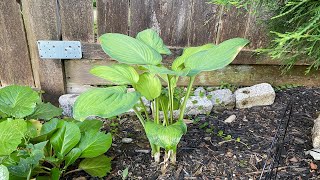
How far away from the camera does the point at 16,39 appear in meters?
2.18

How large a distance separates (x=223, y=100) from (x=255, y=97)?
21cm

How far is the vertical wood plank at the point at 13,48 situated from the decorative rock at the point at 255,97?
1.46m

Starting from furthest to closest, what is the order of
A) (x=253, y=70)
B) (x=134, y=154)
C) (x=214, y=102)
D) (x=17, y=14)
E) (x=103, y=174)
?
(x=253, y=70), (x=214, y=102), (x=17, y=14), (x=134, y=154), (x=103, y=174)

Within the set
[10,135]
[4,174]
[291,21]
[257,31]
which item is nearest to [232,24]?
[257,31]

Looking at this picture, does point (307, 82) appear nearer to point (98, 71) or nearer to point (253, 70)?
point (253, 70)

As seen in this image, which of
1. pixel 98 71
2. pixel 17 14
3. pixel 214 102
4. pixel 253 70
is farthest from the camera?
pixel 253 70

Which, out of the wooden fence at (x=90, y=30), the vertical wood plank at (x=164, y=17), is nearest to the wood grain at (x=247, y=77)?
the wooden fence at (x=90, y=30)

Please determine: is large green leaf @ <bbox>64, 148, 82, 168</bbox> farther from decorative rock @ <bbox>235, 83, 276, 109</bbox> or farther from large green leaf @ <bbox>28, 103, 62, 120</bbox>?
decorative rock @ <bbox>235, 83, 276, 109</bbox>

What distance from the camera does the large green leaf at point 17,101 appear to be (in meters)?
1.66

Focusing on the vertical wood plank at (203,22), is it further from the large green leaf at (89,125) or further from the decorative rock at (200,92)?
the large green leaf at (89,125)

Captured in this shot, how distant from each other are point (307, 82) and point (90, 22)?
1.66m

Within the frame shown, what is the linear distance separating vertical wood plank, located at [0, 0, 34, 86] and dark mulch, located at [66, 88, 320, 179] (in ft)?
2.57

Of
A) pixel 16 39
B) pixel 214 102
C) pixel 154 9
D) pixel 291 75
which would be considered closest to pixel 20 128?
pixel 16 39

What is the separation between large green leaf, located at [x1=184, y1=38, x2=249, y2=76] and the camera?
1.42m
